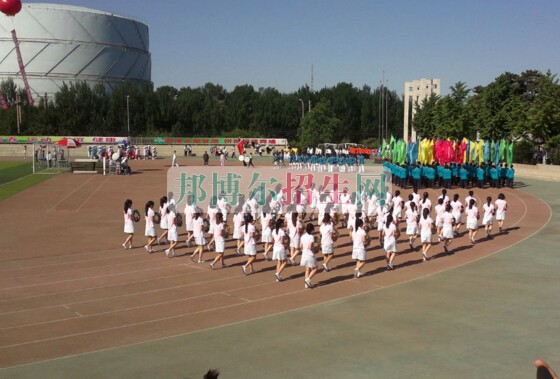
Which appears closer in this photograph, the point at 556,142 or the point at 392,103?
the point at 556,142

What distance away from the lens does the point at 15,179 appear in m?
41.6

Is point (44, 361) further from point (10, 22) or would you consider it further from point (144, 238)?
point (10, 22)

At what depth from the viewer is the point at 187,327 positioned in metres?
11.1

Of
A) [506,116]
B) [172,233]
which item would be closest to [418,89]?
[506,116]

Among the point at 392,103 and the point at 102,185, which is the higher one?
the point at 392,103

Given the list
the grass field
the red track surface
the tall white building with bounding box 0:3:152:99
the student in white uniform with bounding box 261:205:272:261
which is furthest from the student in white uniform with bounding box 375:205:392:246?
the tall white building with bounding box 0:3:152:99

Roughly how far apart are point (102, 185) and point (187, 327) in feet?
92.0

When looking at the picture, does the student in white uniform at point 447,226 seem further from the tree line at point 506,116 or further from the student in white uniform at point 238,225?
the tree line at point 506,116

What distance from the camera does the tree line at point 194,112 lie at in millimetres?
85250

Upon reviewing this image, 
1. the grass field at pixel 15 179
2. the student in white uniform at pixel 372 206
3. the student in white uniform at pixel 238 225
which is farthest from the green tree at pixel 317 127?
the student in white uniform at pixel 238 225

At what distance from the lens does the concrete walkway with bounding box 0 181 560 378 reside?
895 cm

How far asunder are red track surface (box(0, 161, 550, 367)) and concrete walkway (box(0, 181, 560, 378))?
64 centimetres

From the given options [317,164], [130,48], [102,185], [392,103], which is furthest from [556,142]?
[130,48]

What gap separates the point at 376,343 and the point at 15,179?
37664mm
